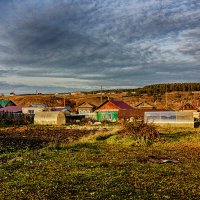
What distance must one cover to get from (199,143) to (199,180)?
44.0ft

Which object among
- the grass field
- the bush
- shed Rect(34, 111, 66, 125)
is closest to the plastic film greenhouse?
shed Rect(34, 111, 66, 125)

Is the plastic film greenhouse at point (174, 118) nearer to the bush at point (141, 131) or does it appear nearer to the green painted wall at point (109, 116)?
the green painted wall at point (109, 116)

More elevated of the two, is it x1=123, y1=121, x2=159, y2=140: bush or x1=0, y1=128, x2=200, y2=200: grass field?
x1=123, y1=121, x2=159, y2=140: bush

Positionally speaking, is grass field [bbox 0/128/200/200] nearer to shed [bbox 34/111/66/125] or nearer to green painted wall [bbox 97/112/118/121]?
shed [bbox 34/111/66/125]

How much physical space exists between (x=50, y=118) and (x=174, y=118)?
25.2m

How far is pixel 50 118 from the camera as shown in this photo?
6669cm

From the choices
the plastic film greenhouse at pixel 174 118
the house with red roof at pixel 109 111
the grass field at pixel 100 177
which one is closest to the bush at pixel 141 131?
the grass field at pixel 100 177

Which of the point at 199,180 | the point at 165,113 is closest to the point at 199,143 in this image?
the point at 199,180

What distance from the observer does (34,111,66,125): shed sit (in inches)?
2596

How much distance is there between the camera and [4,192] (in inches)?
404

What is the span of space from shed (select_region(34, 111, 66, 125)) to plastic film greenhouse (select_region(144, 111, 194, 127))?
64.8 feet

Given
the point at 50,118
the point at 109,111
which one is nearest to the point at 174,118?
the point at 109,111

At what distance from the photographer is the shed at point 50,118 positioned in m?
65.9

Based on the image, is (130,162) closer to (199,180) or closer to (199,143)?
(199,180)
